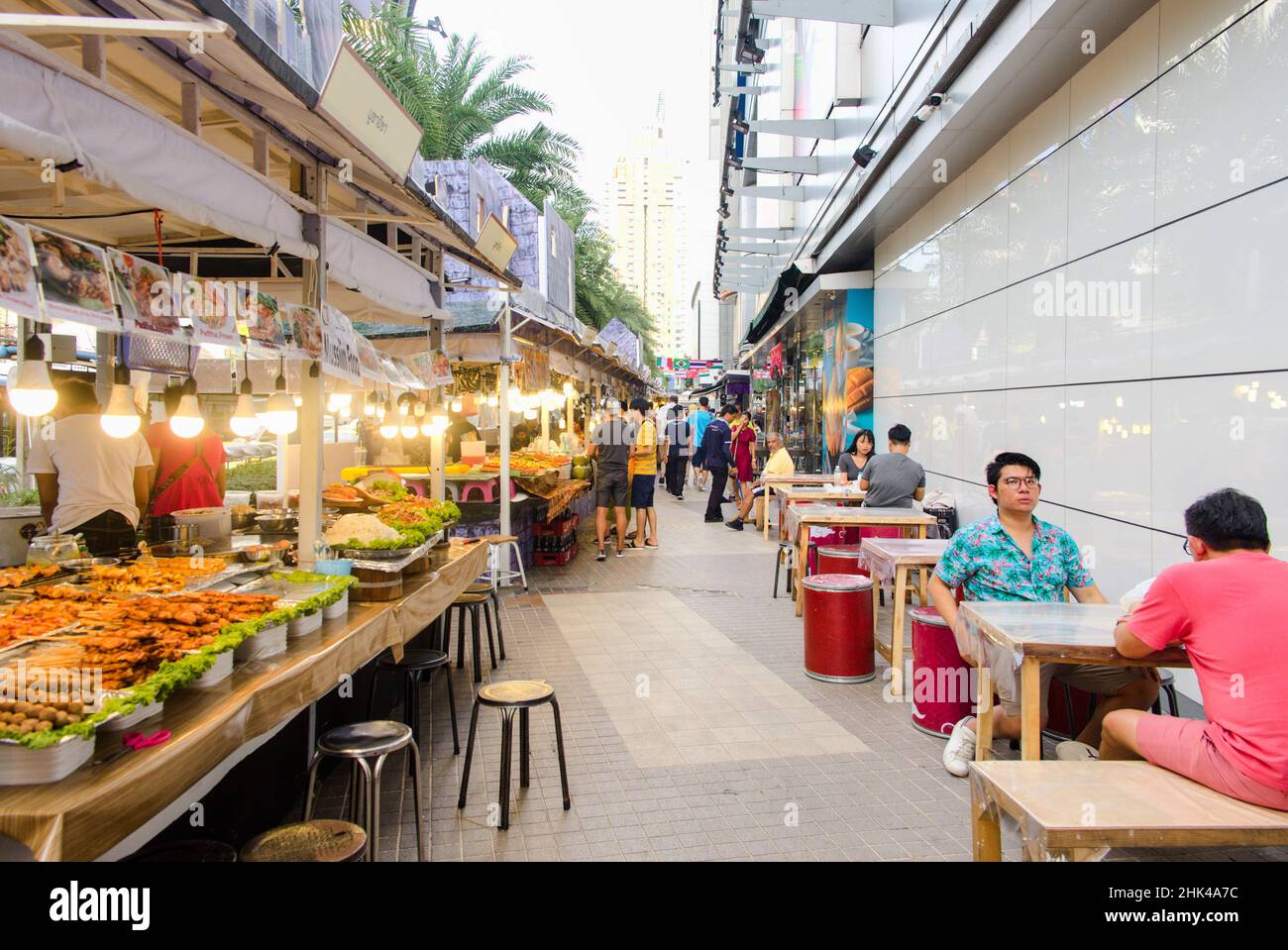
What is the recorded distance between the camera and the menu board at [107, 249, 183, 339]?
3596 millimetres

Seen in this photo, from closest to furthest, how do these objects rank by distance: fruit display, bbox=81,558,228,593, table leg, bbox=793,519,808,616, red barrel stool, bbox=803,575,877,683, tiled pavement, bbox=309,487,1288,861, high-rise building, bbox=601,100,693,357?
tiled pavement, bbox=309,487,1288,861, fruit display, bbox=81,558,228,593, red barrel stool, bbox=803,575,877,683, table leg, bbox=793,519,808,616, high-rise building, bbox=601,100,693,357

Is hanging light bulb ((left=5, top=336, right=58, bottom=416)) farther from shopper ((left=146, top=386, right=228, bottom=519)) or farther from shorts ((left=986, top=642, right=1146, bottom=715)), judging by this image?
shorts ((left=986, top=642, right=1146, bottom=715))

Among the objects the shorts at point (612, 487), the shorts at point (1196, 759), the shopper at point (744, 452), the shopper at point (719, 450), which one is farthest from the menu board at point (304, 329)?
the shopper at point (744, 452)

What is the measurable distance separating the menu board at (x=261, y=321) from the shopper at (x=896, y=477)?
642 cm

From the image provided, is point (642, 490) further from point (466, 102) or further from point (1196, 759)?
point (466, 102)

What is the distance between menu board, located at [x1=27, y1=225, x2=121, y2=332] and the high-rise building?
144505mm

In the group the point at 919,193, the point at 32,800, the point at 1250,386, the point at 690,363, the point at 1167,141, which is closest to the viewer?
the point at 32,800

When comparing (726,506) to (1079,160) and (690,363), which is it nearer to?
(1079,160)

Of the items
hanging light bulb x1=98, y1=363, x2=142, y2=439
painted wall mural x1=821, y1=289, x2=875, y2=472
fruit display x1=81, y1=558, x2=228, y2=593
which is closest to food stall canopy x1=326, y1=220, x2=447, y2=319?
hanging light bulb x1=98, y1=363, x2=142, y2=439

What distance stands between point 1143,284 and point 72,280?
6.36 meters

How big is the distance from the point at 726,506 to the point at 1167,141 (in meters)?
15.7
